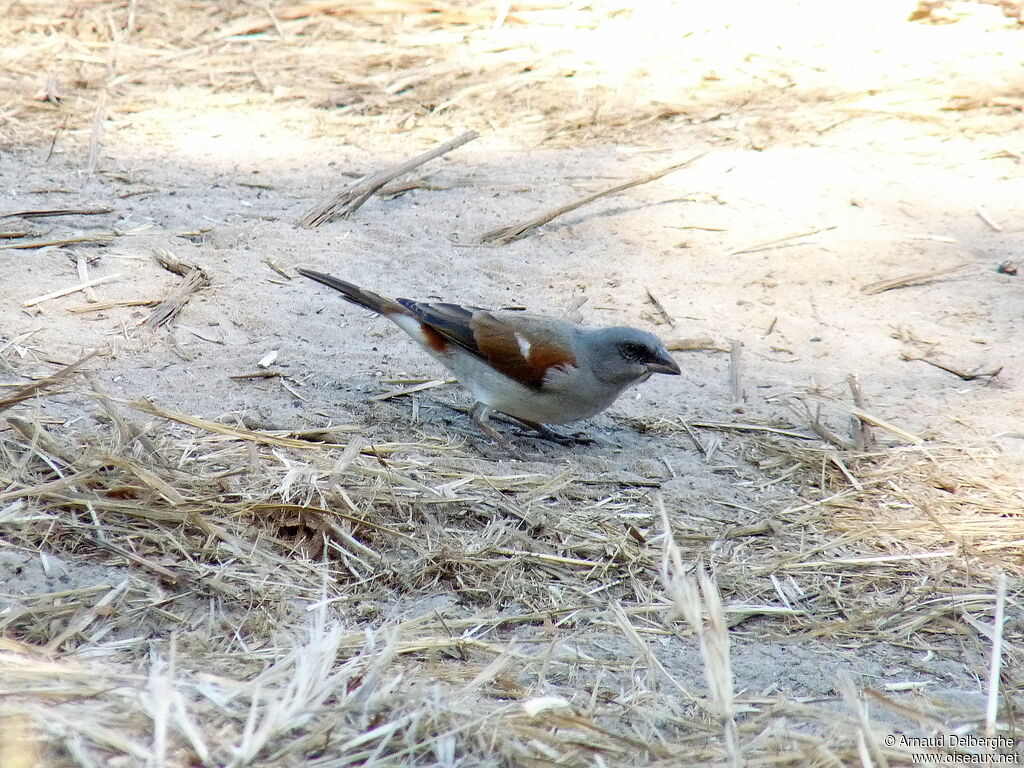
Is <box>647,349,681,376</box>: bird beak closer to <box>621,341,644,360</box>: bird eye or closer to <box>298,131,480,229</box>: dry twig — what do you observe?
<box>621,341,644,360</box>: bird eye

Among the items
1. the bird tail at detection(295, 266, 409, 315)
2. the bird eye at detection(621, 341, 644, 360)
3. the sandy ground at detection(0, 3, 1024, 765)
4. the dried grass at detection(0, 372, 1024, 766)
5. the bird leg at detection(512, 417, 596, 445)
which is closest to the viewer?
the dried grass at detection(0, 372, 1024, 766)

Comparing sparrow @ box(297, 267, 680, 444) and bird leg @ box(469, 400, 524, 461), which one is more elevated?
sparrow @ box(297, 267, 680, 444)

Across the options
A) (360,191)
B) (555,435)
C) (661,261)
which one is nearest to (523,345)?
(555,435)

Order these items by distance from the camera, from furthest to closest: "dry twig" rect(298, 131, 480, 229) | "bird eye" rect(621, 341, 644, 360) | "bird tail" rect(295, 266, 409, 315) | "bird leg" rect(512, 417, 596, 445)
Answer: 1. "dry twig" rect(298, 131, 480, 229)
2. "bird tail" rect(295, 266, 409, 315)
3. "bird leg" rect(512, 417, 596, 445)
4. "bird eye" rect(621, 341, 644, 360)

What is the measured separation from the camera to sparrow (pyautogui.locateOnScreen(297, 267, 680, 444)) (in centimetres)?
537

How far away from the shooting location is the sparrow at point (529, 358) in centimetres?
537

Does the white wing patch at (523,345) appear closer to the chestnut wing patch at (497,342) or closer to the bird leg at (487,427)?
the chestnut wing patch at (497,342)

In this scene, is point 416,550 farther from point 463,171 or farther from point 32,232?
point 463,171

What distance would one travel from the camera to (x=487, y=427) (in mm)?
5566

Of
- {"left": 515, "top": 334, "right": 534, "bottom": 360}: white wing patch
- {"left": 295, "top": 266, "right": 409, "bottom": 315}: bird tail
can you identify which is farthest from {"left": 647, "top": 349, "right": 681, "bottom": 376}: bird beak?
{"left": 295, "top": 266, "right": 409, "bottom": 315}: bird tail

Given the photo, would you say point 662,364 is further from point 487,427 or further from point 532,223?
point 532,223

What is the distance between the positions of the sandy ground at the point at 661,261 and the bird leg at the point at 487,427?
0.10m

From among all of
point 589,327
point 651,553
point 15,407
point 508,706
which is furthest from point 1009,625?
point 15,407

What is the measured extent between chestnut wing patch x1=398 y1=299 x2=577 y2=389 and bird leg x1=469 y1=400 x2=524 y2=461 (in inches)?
12.2
